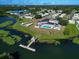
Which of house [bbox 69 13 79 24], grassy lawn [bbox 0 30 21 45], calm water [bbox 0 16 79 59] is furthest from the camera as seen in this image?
house [bbox 69 13 79 24]

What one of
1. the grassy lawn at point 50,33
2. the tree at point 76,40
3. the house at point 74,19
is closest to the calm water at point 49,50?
the tree at point 76,40

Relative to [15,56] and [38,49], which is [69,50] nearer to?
[38,49]

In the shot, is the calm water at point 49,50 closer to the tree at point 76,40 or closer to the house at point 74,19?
the tree at point 76,40

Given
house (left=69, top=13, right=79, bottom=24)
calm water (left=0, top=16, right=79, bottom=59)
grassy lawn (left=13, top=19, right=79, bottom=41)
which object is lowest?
calm water (left=0, top=16, right=79, bottom=59)

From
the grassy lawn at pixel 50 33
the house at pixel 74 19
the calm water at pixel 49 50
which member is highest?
the house at pixel 74 19

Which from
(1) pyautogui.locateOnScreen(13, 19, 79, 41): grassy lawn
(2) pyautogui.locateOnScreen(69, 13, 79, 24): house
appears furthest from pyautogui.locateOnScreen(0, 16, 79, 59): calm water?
(2) pyautogui.locateOnScreen(69, 13, 79, 24): house

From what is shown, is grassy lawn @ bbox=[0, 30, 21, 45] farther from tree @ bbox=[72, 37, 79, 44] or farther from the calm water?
tree @ bbox=[72, 37, 79, 44]

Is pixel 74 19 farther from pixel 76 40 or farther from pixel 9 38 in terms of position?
pixel 9 38

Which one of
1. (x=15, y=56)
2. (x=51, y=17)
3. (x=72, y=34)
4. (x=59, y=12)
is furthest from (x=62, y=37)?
(x=59, y=12)

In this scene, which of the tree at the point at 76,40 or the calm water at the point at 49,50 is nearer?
the calm water at the point at 49,50
